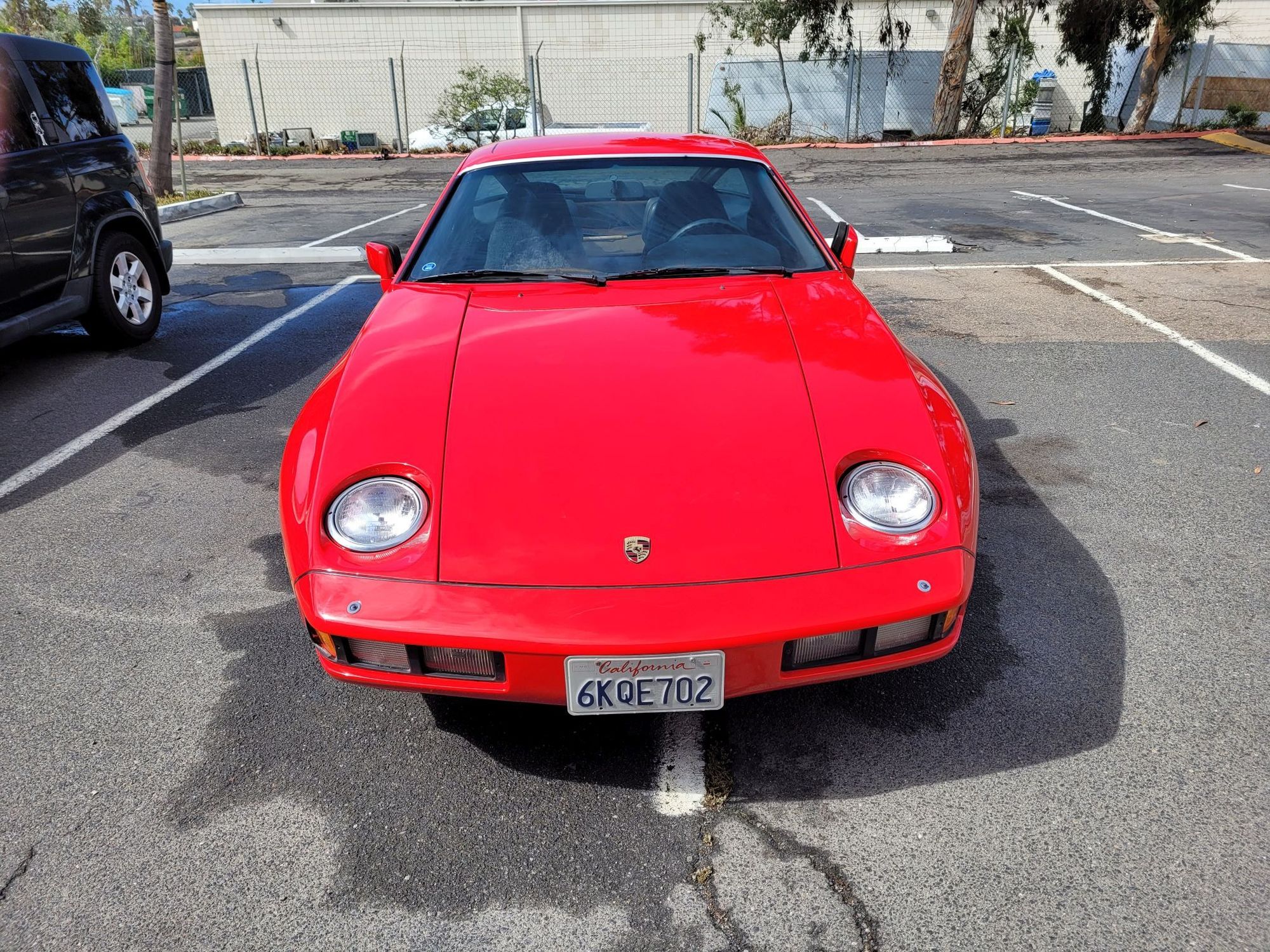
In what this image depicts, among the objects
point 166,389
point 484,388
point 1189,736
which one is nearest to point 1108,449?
point 1189,736

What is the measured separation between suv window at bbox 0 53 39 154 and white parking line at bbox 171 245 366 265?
11.7 ft

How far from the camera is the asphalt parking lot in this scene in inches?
75.5

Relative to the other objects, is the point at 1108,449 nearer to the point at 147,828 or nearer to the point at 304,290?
the point at 147,828

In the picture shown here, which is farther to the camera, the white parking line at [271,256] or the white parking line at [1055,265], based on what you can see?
the white parking line at [271,256]

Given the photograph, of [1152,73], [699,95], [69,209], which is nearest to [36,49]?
[69,209]

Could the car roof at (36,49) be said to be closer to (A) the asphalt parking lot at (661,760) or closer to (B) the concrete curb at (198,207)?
(A) the asphalt parking lot at (661,760)

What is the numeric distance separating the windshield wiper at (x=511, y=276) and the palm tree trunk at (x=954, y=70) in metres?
20.7

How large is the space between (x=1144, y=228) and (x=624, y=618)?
9.99m

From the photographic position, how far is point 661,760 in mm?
2365

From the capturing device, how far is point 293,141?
958 inches

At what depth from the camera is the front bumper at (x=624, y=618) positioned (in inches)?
78.0

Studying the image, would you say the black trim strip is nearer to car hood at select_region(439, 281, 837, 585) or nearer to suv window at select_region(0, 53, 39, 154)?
car hood at select_region(439, 281, 837, 585)

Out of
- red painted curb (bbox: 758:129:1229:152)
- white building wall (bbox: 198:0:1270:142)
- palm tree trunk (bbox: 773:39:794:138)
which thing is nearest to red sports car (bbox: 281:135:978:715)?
red painted curb (bbox: 758:129:1229:152)

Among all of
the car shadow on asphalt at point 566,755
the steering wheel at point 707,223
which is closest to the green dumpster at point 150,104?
the steering wheel at point 707,223
